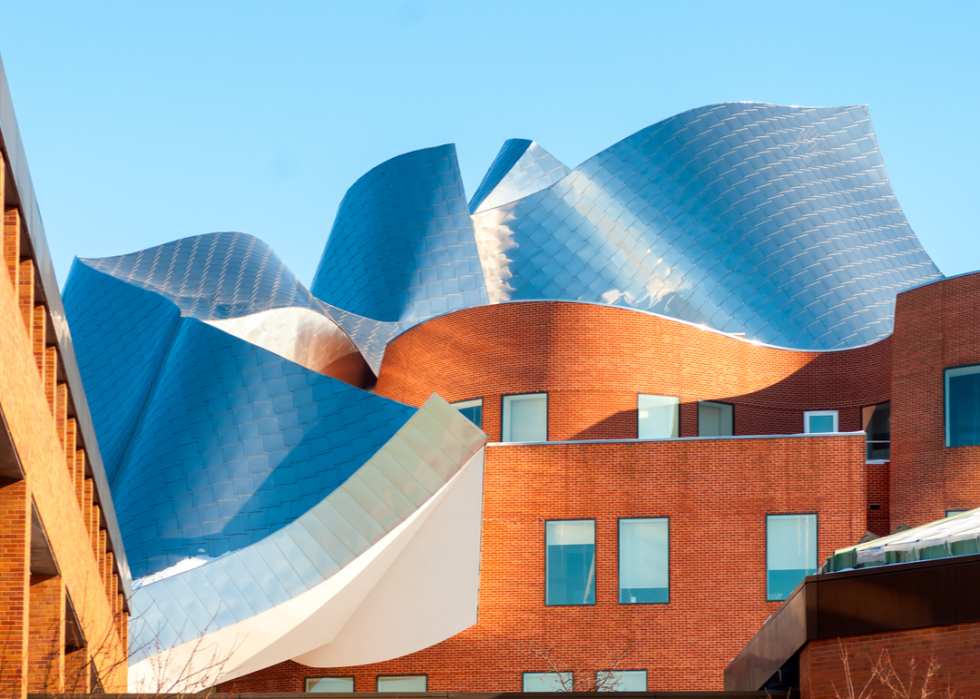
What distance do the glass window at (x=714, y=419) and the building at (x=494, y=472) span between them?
84mm

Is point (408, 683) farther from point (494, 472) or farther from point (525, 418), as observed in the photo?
point (525, 418)

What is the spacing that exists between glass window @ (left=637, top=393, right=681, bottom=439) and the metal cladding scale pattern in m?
6.99

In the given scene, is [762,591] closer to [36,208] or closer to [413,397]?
[413,397]

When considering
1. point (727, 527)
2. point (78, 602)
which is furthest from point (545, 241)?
point (78, 602)

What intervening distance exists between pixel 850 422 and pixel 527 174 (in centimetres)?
2059

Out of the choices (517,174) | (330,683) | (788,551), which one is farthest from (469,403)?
(517,174)

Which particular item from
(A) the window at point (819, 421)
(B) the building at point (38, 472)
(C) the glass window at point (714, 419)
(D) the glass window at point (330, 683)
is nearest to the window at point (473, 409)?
(C) the glass window at point (714, 419)

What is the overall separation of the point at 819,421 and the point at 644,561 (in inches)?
306

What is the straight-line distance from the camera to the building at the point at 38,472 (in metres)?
13.5

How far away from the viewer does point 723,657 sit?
31.9m

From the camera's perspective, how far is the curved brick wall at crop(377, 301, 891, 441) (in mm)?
36438

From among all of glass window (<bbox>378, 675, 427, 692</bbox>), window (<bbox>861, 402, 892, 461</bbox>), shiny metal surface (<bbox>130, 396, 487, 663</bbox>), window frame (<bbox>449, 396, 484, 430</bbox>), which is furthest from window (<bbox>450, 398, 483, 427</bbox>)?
window (<bbox>861, 402, 892, 461</bbox>)

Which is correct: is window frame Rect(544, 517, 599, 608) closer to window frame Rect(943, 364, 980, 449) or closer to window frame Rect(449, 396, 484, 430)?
window frame Rect(449, 396, 484, 430)

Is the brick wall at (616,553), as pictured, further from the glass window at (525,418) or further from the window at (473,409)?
the window at (473,409)
